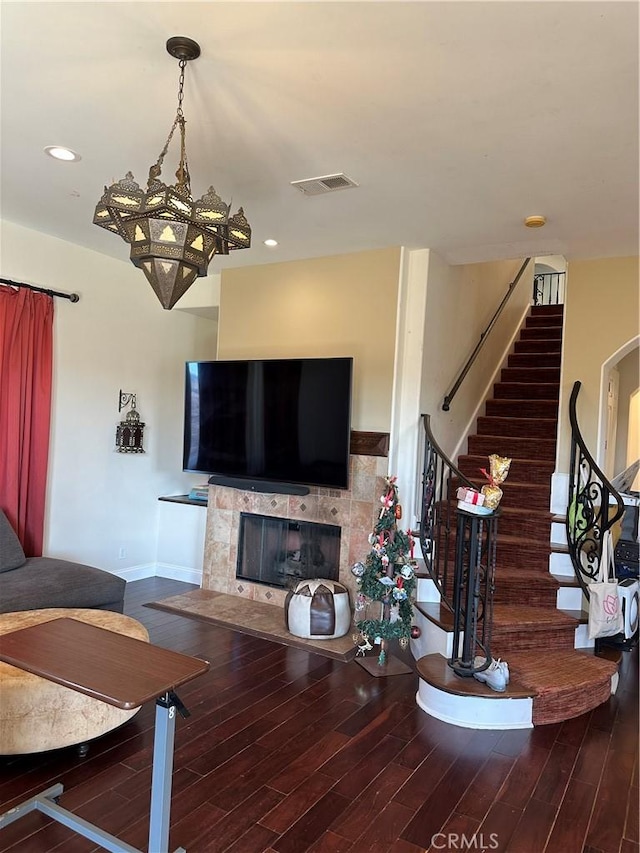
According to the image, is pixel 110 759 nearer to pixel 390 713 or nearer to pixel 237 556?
pixel 390 713

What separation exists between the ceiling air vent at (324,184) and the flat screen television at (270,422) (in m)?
1.25

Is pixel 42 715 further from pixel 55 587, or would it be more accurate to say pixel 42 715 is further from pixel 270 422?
pixel 270 422

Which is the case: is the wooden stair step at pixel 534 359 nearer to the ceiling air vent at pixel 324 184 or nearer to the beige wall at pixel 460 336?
the beige wall at pixel 460 336

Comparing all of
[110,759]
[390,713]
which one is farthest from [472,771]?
[110,759]

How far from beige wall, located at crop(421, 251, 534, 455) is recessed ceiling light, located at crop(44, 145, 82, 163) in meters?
2.55

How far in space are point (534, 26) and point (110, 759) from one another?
337 cm

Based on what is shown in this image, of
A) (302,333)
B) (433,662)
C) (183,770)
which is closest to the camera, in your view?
(183,770)

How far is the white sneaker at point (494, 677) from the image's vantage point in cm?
308

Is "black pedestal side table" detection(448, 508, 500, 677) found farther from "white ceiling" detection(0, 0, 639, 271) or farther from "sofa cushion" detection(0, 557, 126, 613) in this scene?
"sofa cushion" detection(0, 557, 126, 613)

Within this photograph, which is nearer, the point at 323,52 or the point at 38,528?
the point at 323,52

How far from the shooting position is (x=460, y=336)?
519 centimetres

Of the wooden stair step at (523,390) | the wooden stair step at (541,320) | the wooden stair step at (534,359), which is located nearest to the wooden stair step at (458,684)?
the wooden stair step at (523,390)

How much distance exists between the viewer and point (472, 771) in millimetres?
2613

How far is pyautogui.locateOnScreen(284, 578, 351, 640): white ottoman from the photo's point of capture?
412 cm
